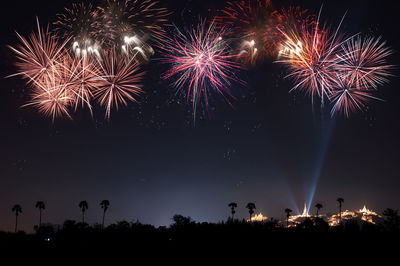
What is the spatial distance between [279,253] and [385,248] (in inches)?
163

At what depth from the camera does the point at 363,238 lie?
14461mm

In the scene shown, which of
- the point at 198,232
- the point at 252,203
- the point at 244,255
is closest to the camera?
the point at 244,255

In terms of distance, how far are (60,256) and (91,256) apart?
1.78 m

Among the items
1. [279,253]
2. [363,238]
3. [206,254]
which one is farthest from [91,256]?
[363,238]

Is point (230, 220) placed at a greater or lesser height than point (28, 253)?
greater

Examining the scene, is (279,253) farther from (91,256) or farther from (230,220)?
(91,256)

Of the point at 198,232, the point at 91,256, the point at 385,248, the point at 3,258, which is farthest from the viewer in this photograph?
the point at 198,232

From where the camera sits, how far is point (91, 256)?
15141 mm

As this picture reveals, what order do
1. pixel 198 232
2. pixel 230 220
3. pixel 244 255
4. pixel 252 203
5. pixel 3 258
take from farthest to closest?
1. pixel 252 203
2. pixel 230 220
3. pixel 198 232
4. pixel 3 258
5. pixel 244 255

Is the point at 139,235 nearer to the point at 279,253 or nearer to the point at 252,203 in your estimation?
the point at 279,253

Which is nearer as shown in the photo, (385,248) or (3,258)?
(385,248)

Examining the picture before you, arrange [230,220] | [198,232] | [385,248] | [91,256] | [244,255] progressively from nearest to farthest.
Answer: [385,248], [244,255], [91,256], [198,232], [230,220]

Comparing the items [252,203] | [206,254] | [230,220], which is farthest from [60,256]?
[252,203]

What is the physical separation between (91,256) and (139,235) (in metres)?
4.48
